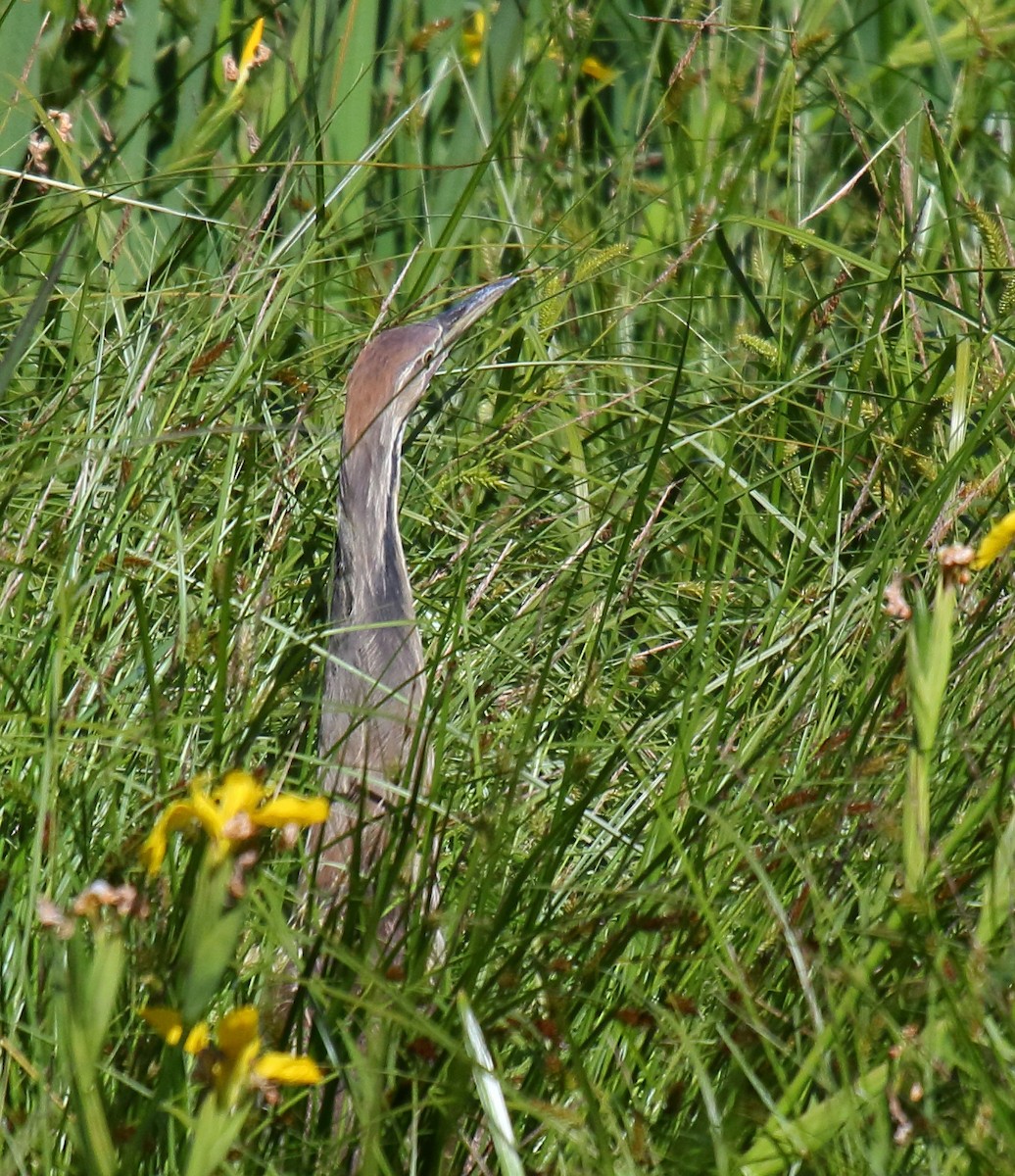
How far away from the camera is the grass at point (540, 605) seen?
1.57 m

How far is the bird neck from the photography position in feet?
8.24

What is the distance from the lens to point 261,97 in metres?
3.78

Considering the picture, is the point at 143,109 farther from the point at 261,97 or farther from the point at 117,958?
the point at 117,958

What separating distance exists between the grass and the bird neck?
0.08 m

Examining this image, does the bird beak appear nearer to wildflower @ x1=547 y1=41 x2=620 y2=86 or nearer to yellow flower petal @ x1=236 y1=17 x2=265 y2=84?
yellow flower petal @ x1=236 y1=17 x2=265 y2=84

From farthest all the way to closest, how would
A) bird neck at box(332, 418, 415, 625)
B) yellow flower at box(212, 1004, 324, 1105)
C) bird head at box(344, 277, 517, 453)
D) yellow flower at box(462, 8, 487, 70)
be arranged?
yellow flower at box(462, 8, 487, 70), bird head at box(344, 277, 517, 453), bird neck at box(332, 418, 415, 625), yellow flower at box(212, 1004, 324, 1105)

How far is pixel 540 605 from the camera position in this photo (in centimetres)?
277

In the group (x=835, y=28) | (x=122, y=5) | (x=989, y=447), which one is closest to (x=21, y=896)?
(x=989, y=447)

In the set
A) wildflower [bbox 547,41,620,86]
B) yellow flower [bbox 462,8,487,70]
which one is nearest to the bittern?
wildflower [bbox 547,41,620,86]

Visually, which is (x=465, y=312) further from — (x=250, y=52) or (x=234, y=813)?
(x=234, y=813)

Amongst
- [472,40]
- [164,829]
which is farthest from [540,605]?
[472,40]

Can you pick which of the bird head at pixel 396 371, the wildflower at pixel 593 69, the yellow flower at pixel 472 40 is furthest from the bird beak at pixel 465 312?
the yellow flower at pixel 472 40

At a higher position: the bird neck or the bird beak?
the bird beak

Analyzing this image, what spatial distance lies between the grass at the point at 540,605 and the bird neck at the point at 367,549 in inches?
3.0
